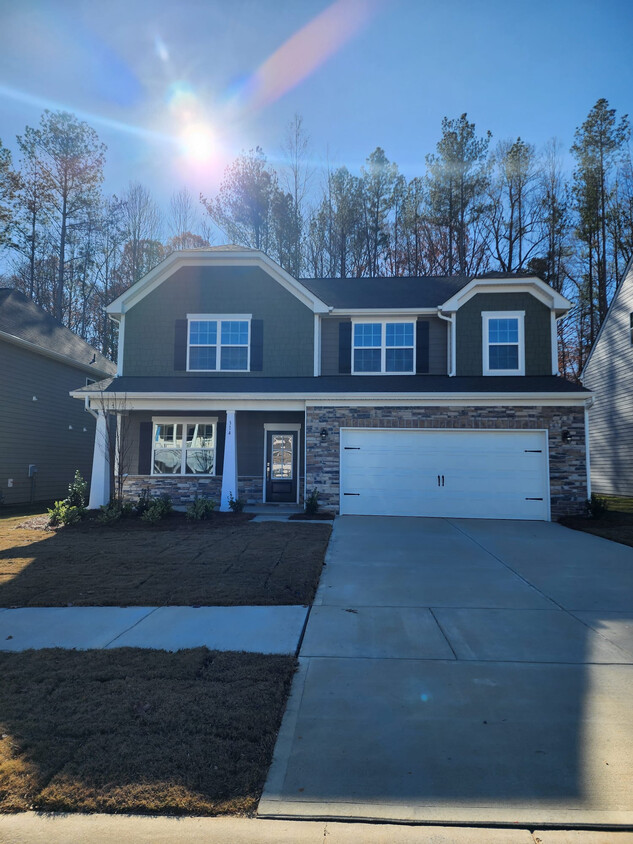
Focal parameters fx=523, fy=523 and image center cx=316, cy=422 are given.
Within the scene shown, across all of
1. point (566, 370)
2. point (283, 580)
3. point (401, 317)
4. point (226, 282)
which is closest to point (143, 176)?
point (226, 282)

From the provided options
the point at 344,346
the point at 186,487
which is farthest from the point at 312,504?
the point at 344,346

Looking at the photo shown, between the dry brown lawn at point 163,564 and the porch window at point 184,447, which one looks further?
the porch window at point 184,447

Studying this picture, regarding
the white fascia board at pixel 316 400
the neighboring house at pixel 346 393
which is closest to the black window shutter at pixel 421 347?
the neighboring house at pixel 346 393

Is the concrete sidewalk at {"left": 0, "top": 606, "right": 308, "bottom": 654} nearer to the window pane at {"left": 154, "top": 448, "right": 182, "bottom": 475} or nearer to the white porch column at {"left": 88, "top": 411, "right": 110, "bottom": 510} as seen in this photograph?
the white porch column at {"left": 88, "top": 411, "right": 110, "bottom": 510}

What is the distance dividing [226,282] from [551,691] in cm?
1303

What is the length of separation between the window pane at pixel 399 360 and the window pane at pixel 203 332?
190 inches

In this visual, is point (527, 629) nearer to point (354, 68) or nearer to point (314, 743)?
point (314, 743)

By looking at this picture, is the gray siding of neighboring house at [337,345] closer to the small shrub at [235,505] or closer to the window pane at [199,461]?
the window pane at [199,461]

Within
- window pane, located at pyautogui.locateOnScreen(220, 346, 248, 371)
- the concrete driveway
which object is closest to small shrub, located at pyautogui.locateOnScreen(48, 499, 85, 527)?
window pane, located at pyautogui.locateOnScreen(220, 346, 248, 371)

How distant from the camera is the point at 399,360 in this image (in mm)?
14305

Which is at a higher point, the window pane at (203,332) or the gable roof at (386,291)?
the gable roof at (386,291)

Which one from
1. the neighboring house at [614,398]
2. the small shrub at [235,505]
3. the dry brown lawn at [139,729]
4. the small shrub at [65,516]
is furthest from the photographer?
the neighboring house at [614,398]

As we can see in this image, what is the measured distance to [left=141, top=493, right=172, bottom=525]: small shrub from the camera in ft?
36.3

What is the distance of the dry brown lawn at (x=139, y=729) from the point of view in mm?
2594
